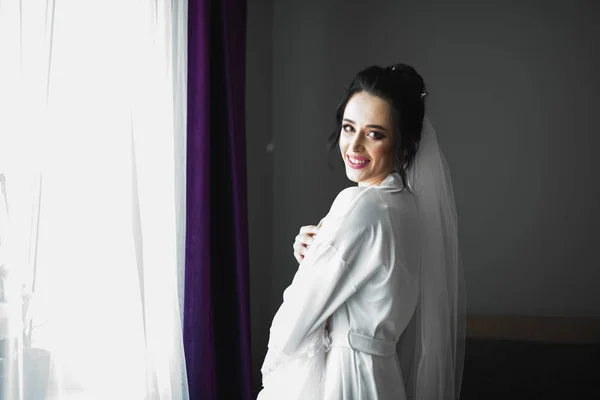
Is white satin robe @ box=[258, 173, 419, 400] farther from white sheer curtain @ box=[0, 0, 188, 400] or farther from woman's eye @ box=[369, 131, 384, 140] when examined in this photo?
white sheer curtain @ box=[0, 0, 188, 400]

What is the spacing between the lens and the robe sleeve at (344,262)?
1.32m

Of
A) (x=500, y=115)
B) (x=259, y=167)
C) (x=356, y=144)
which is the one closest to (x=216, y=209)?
(x=259, y=167)

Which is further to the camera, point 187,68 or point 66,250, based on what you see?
point 187,68

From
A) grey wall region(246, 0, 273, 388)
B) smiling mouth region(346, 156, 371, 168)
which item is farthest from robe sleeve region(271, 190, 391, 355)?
grey wall region(246, 0, 273, 388)

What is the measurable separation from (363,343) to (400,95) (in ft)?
1.94

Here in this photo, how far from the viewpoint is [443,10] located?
10.3 feet

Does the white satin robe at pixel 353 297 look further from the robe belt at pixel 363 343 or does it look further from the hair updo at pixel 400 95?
the hair updo at pixel 400 95

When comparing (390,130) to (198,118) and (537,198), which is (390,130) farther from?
(537,198)

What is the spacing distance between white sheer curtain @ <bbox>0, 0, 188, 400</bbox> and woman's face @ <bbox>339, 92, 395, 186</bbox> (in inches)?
27.6

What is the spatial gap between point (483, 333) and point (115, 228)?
194cm

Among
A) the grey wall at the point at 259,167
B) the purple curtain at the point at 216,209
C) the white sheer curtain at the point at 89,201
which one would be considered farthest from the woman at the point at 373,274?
the grey wall at the point at 259,167

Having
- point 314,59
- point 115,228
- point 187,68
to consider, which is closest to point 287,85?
point 314,59

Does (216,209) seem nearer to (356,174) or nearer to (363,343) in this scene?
(356,174)

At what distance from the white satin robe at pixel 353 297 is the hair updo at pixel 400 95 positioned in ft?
0.36
